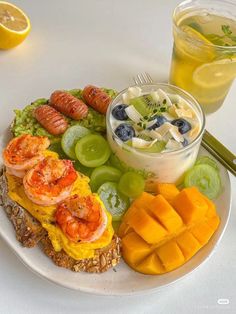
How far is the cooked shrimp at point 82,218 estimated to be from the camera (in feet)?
5.34

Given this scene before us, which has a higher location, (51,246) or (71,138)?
(71,138)

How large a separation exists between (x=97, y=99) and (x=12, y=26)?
67cm

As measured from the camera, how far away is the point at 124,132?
1867mm

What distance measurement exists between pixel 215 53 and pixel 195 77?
0.52 feet

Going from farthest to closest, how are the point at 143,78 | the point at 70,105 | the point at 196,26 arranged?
the point at 143,78
the point at 196,26
the point at 70,105

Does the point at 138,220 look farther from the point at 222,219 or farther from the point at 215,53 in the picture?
the point at 215,53

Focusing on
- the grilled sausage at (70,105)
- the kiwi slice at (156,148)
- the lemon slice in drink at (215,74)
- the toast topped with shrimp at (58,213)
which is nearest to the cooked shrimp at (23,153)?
the toast topped with shrimp at (58,213)

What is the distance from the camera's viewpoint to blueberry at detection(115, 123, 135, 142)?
1.87m

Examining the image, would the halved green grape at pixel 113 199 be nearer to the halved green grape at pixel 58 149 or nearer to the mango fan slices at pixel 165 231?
the mango fan slices at pixel 165 231

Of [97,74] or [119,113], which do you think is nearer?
[119,113]

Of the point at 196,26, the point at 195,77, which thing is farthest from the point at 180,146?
the point at 196,26

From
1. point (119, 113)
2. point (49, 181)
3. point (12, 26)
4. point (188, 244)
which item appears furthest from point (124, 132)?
point (12, 26)

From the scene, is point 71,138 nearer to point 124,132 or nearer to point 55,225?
point 124,132

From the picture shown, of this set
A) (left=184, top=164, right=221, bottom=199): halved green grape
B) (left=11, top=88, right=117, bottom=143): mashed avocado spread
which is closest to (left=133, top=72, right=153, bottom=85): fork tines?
(left=11, top=88, right=117, bottom=143): mashed avocado spread
